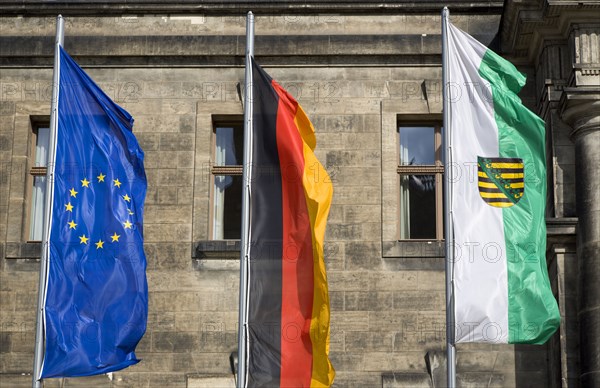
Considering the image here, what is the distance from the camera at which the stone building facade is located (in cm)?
2070

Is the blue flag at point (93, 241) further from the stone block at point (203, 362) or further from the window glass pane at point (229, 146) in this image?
the window glass pane at point (229, 146)

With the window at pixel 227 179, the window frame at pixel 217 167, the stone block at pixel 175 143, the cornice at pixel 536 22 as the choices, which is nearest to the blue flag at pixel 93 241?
the stone block at pixel 175 143

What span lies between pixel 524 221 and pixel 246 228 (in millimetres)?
3604

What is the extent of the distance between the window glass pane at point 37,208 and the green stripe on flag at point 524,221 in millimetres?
7825

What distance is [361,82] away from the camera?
2256 centimetres

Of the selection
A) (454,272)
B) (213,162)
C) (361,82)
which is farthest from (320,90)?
(454,272)

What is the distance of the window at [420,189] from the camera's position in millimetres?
22203

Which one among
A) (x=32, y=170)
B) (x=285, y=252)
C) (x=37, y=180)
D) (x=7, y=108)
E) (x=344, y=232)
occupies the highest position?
(x=7, y=108)

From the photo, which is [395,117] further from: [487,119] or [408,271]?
[487,119]

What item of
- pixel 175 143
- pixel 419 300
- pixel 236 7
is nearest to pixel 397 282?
pixel 419 300

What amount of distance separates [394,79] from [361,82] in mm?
534

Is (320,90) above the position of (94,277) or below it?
above

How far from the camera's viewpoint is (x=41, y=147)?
22750 mm

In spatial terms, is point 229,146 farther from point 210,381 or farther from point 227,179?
point 210,381
